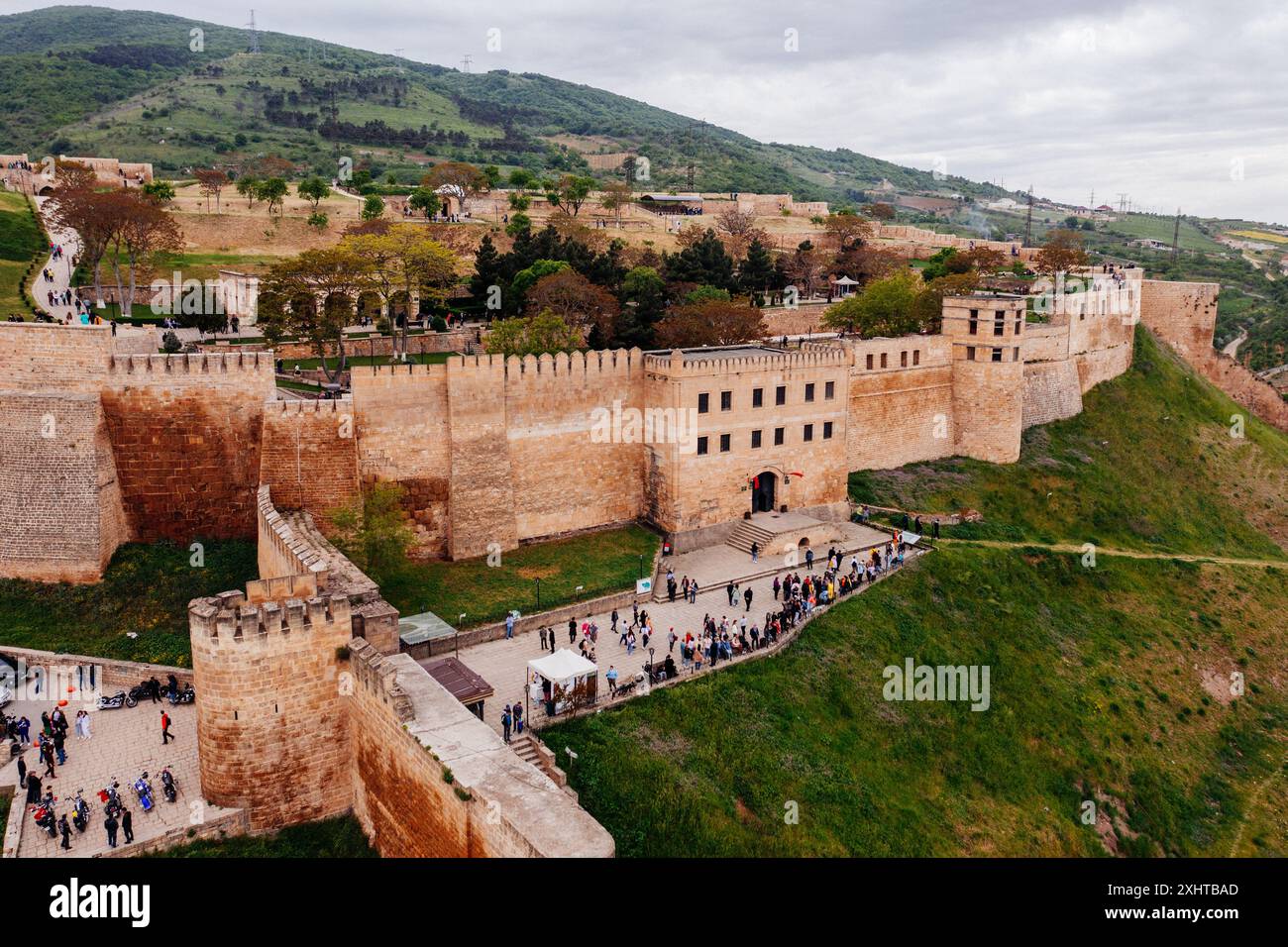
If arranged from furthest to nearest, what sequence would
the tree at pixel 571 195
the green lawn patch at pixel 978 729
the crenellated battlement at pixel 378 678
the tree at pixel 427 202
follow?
the tree at pixel 571 195
the tree at pixel 427 202
the green lawn patch at pixel 978 729
the crenellated battlement at pixel 378 678

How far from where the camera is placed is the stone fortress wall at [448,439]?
85.4 feet

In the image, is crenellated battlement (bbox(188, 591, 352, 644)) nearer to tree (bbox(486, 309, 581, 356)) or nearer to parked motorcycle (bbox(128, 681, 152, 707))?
parked motorcycle (bbox(128, 681, 152, 707))

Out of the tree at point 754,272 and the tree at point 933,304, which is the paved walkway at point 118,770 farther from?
the tree at point 754,272

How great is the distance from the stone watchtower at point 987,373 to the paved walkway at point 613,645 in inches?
616

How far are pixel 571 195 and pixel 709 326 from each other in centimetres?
4203

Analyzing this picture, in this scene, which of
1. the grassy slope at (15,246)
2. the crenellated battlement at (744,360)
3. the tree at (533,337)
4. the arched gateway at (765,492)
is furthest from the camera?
the grassy slope at (15,246)

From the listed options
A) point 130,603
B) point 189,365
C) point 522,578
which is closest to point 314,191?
point 189,365

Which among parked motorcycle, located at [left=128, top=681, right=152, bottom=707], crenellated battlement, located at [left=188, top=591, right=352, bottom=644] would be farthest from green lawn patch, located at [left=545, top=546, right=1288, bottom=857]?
parked motorcycle, located at [left=128, top=681, right=152, bottom=707]

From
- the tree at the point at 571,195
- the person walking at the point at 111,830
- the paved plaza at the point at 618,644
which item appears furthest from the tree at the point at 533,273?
the tree at the point at 571,195

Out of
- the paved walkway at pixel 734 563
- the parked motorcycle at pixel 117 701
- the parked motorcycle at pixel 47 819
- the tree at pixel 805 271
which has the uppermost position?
the tree at pixel 805 271

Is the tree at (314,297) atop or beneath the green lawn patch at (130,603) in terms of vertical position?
atop

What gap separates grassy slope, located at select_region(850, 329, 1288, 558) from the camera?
41406 millimetres

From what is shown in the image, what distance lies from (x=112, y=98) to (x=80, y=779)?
476 feet

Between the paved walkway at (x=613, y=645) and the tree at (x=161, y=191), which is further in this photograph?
the tree at (x=161, y=191)
